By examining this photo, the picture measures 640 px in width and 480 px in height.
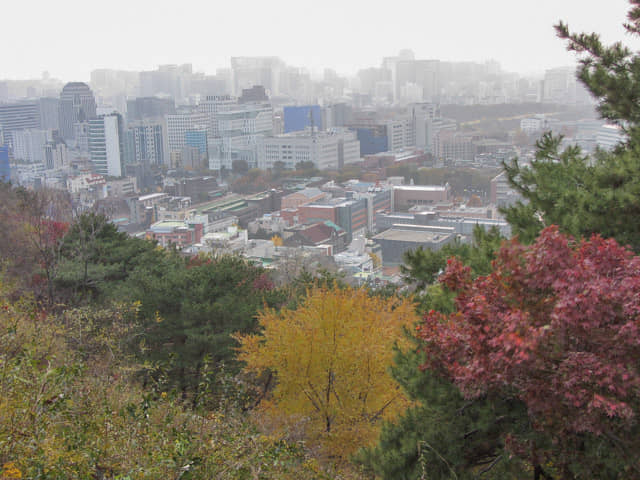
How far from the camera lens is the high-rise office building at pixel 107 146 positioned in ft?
77.8

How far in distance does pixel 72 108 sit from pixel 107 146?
166 inches

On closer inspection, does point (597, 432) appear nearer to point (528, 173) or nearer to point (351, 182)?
point (528, 173)

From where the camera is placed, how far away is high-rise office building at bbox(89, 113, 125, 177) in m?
23.7

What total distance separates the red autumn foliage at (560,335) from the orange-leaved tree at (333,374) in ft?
4.33

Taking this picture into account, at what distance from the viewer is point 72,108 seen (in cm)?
2666

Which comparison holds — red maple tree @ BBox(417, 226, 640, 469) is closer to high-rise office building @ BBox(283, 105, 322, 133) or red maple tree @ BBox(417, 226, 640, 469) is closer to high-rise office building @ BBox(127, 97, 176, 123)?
high-rise office building @ BBox(283, 105, 322, 133)

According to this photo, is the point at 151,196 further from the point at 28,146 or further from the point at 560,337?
the point at 560,337

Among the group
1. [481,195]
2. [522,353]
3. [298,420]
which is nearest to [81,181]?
[481,195]

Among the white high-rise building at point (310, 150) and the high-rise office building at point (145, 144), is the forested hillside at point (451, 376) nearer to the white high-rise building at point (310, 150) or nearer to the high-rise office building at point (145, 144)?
the white high-rise building at point (310, 150)

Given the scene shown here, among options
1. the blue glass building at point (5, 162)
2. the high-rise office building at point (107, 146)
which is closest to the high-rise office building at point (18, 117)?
the blue glass building at point (5, 162)

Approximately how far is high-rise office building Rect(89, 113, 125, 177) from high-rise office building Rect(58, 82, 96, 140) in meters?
2.80

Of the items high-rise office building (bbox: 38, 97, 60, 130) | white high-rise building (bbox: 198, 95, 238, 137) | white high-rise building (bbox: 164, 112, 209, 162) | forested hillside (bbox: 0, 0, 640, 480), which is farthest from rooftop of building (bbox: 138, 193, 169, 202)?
forested hillside (bbox: 0, 0, 640, 480)

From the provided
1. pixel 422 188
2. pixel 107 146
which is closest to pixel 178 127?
pixel 107 146

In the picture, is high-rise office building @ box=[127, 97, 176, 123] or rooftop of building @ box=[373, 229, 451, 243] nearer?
rooftop of building @ box=[373, 229, 451, 243]
